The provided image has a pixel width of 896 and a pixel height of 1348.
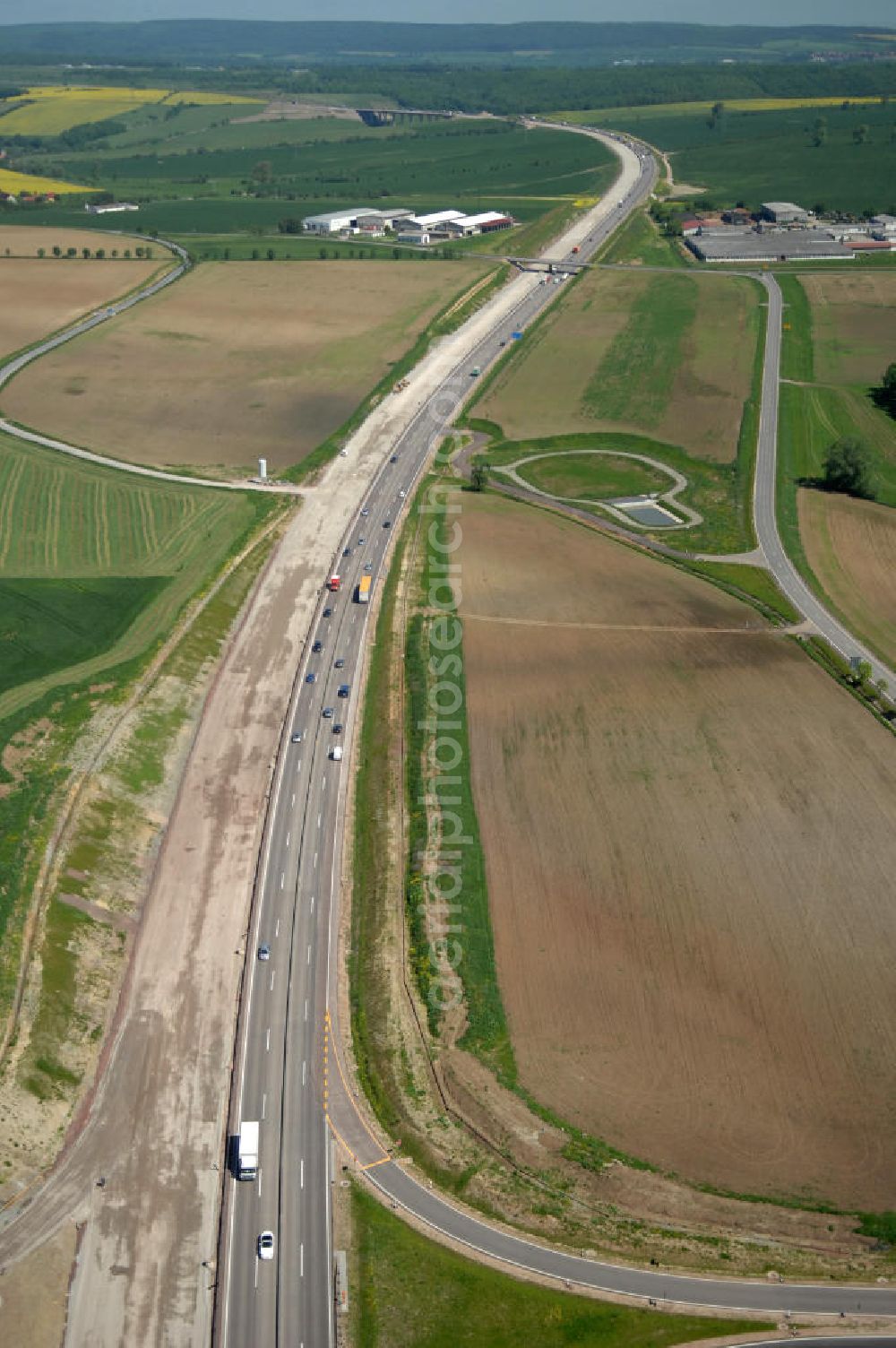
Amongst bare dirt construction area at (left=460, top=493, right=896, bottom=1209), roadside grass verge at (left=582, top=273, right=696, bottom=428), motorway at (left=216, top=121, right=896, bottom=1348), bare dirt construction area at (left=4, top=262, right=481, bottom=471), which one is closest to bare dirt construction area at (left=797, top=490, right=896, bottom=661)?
bare dirt construction area at (left=460, top=493, right=896, bottom=1209)

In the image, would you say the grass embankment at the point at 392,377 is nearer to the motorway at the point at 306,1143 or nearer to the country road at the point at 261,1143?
the country road at the point at 261,1143

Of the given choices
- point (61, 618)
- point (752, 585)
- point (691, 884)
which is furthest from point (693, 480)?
point (691, 884)

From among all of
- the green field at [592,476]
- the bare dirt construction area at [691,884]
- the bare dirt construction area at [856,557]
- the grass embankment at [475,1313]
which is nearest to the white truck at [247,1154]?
the grass embankment at [475,1313]

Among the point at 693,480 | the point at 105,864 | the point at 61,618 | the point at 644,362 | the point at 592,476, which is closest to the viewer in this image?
the point at 105,864

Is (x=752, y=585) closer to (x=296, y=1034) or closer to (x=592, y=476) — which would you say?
(x=592, y=476)

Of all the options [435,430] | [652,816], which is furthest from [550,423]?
Answer: [652,816]

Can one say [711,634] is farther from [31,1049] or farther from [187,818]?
[31,1049]

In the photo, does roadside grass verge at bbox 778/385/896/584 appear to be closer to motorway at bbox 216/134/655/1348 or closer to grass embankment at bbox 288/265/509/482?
grass embankment at bbox 288/265/509/482
